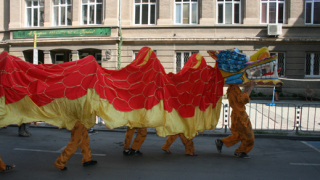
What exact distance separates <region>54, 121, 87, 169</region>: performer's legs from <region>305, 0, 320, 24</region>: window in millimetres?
18867

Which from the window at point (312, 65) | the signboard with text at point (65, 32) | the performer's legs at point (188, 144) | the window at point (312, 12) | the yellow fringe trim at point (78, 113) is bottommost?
the performer's legs at point (188, 144)

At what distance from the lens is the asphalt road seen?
4.76 metres

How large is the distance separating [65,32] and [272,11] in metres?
15.7

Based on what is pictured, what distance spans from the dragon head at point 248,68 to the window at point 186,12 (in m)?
13.3

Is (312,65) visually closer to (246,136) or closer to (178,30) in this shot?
(178,30)

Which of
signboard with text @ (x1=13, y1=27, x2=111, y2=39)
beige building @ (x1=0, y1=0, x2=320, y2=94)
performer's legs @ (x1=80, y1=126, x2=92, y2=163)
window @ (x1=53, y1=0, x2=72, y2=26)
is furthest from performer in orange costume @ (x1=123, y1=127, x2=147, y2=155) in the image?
window @ (x1=53, y1=0, x2=72, y2=26)

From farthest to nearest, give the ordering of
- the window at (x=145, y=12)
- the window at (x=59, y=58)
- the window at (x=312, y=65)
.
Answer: the window at (x=59, y=58), the window at (x=145, y=12), the window at (x=312, y=65)

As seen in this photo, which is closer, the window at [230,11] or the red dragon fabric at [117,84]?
the red dragon fabric at [117,84]

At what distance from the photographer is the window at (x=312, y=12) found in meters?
17.8

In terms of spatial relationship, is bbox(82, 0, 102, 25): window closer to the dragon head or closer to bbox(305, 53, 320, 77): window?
the dragon head

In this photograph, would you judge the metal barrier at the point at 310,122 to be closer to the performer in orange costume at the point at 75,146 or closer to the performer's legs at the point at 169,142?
the performer's legs at the point at 169,142

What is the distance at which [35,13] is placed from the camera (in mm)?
20156

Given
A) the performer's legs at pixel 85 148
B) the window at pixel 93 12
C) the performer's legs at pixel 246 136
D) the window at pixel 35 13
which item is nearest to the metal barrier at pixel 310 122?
the performer's legs at pixel 246 136

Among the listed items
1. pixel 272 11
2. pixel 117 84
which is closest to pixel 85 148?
pixel 117 84
